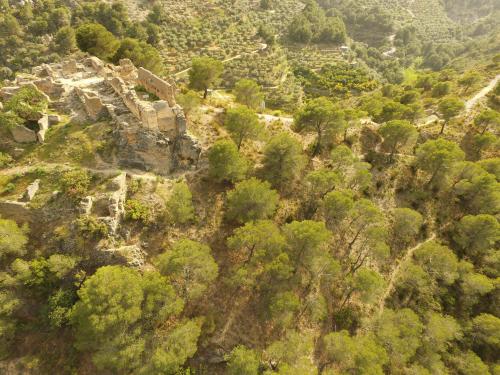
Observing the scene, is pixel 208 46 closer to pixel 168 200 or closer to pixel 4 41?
pixel 4 41

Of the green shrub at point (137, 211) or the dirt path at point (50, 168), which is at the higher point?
the dirt path at point (50, 168)

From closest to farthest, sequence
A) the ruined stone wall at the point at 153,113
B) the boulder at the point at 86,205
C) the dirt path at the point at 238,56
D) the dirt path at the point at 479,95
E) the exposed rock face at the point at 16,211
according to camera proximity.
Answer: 1. the exposed rock face at the point at 16,211
2. the boulder at the point at 86,205
3. the ruined stone wall at the point at 153,113
4. the dirt path at the point at 479,95
5. the dirt path at the point at 238,56

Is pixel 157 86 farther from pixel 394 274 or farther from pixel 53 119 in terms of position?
pixel 394 274

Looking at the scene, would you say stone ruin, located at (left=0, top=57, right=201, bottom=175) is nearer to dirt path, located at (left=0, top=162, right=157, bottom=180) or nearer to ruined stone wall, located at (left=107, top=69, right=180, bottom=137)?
ruined stone wall, located at (left=107, top=69, right=180, bottom=137)

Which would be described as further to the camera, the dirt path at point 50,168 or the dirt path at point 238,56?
the dirt path at point 238,56

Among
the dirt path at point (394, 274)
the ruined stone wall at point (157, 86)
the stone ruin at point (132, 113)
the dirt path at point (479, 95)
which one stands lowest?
the dirt path at point (394, 274)

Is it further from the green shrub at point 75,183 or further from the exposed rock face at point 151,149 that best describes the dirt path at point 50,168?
the exposed rock face at point 151,149

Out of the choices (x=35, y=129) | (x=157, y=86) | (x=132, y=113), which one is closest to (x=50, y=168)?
(x=35, y=129)

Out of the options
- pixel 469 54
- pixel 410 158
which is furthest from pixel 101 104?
pixel 469 54

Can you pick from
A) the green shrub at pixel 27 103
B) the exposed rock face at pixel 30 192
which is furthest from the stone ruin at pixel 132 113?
the exposed rock face at pixel 30 192
